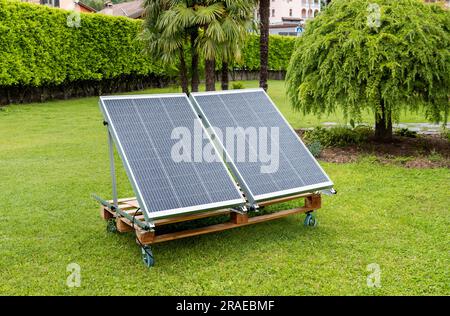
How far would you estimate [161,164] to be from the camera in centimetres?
529

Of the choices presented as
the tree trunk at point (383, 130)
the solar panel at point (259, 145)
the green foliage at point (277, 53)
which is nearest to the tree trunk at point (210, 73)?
the tree trunk at point (383, 130)

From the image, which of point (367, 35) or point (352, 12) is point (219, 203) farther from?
point (352, 12)

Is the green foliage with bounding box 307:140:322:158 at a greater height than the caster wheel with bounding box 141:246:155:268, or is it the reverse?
the green foliage with bounding box 307:140:322:158

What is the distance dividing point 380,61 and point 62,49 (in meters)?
15.5

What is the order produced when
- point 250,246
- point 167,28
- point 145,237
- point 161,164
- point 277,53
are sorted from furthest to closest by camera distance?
1. point 277,53
2. point 167,28
3. point 250,246
4. point 161,164
5. point 145,237

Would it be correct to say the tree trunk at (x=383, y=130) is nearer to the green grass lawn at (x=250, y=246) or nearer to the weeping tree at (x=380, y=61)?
the weeping tree at (x=380, y=61)

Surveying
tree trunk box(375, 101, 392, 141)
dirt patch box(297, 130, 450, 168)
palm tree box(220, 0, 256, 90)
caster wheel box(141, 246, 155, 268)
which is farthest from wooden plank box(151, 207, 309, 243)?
palm tree box(220, 0, 256, 90)

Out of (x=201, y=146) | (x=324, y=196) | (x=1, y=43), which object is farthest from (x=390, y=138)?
(x=1, y=43)

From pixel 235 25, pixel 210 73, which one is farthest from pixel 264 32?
pixel 210 73

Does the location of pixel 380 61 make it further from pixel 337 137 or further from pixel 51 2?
pixel 51 2

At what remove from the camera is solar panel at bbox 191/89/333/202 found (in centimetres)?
574

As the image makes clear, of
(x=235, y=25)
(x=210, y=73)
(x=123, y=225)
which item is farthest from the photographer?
(x=210, y=73)

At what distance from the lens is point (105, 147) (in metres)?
11.9

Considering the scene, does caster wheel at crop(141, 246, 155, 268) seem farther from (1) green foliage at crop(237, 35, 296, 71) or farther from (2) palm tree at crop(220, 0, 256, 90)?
(1) green foliage at crop(237, 35, 296, 71)
